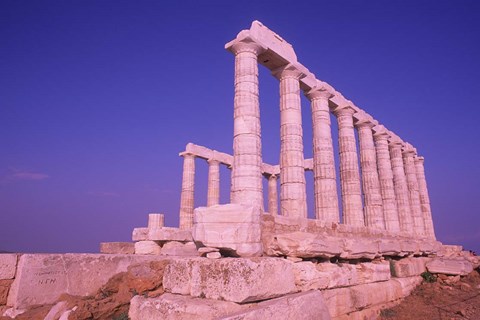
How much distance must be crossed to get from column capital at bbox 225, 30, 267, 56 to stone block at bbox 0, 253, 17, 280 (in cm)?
1119

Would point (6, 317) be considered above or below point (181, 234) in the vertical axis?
below

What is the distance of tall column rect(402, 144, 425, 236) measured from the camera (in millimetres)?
25422

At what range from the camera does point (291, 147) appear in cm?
1466

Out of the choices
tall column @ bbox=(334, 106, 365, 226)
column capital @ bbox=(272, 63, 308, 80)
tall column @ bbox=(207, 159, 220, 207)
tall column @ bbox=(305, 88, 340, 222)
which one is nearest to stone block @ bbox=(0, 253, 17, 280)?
tall column @ bbox=(305, 88, 340, 222)

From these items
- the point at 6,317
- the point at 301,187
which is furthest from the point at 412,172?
the point at 6,317

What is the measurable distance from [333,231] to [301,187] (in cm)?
451

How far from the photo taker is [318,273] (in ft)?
20.4

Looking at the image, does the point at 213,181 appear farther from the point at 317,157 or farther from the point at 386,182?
the point at 386,182

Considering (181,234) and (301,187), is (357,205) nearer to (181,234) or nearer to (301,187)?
(301,187)

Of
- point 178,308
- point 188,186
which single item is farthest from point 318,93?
point 178,308

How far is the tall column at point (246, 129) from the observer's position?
12688 millimetres

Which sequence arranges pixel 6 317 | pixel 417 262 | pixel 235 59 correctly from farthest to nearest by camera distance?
pixel 235 59
pixel 417 262
pixel 6 317

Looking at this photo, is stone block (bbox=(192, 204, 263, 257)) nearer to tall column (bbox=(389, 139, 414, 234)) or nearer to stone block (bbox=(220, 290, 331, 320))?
stone block (bbox=(220, 290, 331, 320))

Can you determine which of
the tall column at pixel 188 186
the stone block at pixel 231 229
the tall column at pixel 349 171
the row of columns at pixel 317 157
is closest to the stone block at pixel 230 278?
the stone block at pixel 231 229
